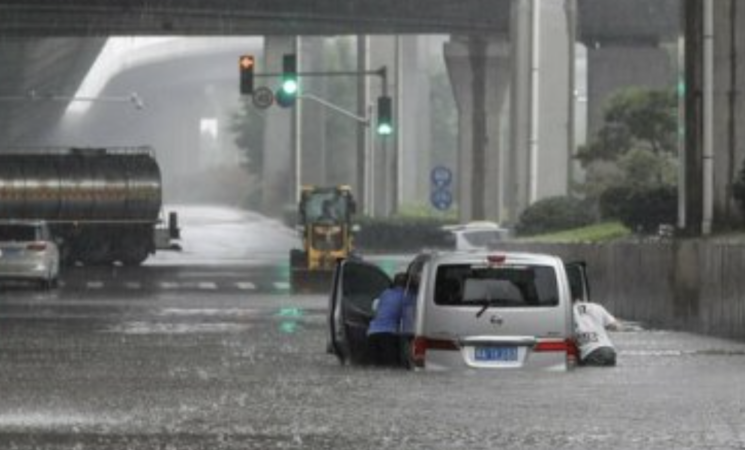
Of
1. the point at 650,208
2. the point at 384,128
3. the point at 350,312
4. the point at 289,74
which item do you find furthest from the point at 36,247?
the point at 350,312

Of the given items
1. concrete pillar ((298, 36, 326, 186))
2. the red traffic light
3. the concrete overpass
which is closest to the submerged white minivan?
the red traffic light

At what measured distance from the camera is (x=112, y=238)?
71.4 m

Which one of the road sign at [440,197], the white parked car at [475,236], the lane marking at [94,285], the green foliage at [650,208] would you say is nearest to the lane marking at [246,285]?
the lane marking at [94,285]

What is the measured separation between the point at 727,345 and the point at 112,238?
43.4 m

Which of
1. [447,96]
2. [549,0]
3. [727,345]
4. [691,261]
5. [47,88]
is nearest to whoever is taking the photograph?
[727,345]

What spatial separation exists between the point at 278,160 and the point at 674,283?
9692cm

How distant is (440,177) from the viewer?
6625cm

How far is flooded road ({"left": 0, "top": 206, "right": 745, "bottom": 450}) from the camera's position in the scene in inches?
626

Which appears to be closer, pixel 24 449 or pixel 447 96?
pixel 24 449

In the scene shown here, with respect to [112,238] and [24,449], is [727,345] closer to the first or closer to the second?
[24,449]

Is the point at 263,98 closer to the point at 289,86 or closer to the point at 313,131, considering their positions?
the point at 289,86

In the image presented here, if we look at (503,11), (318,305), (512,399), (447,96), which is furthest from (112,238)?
(447,96)

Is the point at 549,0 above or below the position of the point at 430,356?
above

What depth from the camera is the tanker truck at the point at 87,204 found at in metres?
70.8
